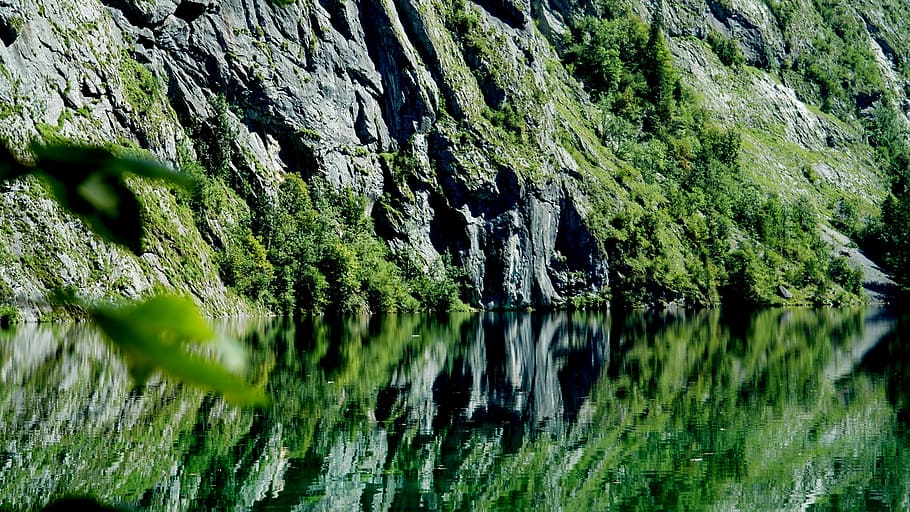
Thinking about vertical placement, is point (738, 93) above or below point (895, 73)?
below

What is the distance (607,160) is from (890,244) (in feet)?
143

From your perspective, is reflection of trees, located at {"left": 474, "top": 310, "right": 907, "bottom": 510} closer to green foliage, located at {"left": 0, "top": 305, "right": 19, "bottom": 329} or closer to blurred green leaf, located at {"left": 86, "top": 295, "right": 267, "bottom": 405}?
blurred green leaf, located at {"left": 86, "top": 295, "right": 267, "bottom": 405}

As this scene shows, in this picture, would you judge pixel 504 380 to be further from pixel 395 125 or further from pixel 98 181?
pixel 395 125

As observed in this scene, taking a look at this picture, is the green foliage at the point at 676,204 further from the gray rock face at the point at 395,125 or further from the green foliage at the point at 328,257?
the green foliage at the point at 328,257

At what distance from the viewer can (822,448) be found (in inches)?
784

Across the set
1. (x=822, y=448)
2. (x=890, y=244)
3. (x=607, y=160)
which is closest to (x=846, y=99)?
(x=890, y=244)

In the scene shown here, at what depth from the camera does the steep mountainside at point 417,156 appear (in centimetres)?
6338

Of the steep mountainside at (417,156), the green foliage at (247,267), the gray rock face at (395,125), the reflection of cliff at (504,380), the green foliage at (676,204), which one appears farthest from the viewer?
the green foliage at (676,204)

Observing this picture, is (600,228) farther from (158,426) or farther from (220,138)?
(158,426)

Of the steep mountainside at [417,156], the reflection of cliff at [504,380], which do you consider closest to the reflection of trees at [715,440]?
the reflection of cliff at [504,380]

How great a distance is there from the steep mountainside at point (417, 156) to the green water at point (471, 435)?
873 inches

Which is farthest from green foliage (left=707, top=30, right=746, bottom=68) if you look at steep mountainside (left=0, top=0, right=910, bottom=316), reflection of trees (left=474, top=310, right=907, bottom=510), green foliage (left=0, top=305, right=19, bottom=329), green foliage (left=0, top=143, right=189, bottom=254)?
green foliage (left=0, top=143, right=189, bottom=254)

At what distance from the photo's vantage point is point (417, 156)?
88.0 metres

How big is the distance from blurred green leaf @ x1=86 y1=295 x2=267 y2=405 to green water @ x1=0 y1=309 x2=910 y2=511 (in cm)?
479
